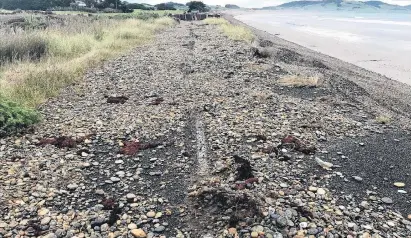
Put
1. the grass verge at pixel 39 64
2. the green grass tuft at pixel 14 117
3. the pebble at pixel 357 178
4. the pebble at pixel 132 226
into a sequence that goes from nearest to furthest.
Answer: the pebble at pixel 132 226, the pebble at pixel 357 178, the green grass tuft at pixel 14 117, the grass verge at pixel 39 64

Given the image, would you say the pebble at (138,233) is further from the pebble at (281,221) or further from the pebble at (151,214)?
the pebble at (281,221)

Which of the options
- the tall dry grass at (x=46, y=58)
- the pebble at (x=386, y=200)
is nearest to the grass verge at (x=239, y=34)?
the tall dry grass at (x=46, y=58)

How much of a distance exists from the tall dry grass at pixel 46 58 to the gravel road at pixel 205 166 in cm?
67

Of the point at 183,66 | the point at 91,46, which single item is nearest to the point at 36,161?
the point at 183,66

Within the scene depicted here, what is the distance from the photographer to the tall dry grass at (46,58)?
1023 cm

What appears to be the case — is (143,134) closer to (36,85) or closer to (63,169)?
(63,169)

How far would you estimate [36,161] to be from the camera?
21.0 feet

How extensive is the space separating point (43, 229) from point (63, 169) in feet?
5.55

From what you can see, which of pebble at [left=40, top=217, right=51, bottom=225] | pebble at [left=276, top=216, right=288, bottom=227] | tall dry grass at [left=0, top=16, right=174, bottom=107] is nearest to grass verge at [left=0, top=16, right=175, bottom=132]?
tall dry grass at [left=0, top=16, right=174, bottom=107]

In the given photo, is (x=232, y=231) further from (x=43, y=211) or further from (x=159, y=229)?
(x=43, y=211)

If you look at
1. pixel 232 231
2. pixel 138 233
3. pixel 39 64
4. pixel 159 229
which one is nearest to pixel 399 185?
pixel 232 231

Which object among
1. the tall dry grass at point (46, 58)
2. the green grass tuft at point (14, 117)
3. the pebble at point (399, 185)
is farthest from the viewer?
the tall dry grass at point (46, 58)

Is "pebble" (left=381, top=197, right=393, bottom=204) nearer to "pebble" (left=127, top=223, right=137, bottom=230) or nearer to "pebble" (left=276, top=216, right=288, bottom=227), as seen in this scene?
"pebble" (left=276, top=216, right=288, bottom=227)

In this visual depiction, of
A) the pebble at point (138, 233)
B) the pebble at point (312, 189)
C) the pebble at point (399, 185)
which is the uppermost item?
the pebble at point (312, 189)
